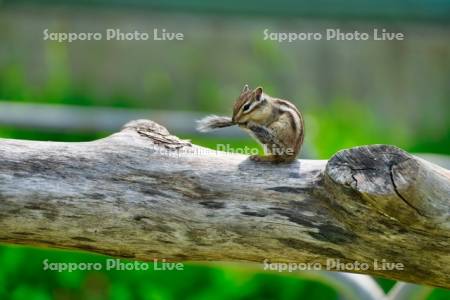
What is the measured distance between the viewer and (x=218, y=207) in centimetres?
411

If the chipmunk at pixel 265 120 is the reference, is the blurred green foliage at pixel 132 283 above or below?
below

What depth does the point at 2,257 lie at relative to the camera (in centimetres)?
736

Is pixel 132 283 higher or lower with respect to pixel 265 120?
lower

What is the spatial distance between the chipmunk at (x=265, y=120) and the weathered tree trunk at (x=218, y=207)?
12.6 inches

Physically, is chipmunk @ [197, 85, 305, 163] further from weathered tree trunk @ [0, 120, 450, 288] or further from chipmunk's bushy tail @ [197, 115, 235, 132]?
weathered tree trunk @ [0, 120, 450, 288]

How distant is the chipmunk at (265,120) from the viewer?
457 cm

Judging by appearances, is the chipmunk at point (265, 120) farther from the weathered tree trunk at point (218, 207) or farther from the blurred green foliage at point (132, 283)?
the blurred green foliage at point (132, 283)

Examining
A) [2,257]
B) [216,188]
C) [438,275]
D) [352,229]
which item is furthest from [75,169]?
[2,257]

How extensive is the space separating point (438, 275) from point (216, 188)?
100 cm

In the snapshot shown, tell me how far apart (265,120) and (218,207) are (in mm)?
717

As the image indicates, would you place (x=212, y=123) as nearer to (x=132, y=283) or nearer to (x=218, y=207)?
(x=218, y=207)

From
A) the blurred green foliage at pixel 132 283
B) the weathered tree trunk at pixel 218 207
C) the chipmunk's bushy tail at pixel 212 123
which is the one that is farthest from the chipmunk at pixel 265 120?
the blurred green foliage at pixel 132 283

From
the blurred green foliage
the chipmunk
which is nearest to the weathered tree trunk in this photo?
the chipmunk

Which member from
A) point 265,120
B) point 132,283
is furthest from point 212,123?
point 132,283
